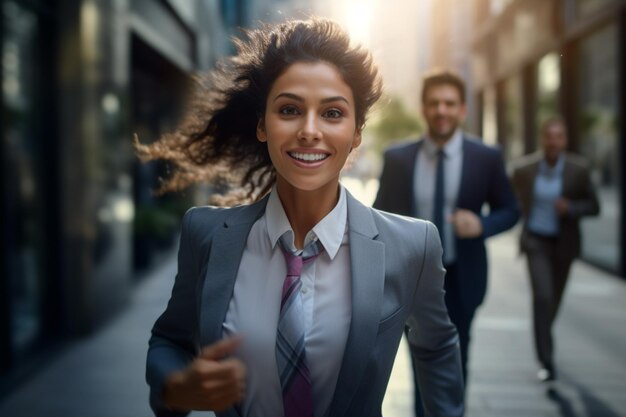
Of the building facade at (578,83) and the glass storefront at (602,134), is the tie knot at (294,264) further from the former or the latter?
the glass storefront at (602,134)

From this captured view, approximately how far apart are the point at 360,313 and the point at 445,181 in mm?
2625

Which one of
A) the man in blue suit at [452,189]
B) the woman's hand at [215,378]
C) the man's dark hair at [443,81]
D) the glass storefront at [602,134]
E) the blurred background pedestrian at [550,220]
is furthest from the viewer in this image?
the glass storefront at [602,134]

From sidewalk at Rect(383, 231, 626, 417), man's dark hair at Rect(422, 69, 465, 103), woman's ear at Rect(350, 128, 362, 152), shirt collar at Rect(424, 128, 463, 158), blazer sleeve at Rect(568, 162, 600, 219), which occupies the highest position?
man's dark hair at Rect(422, 69, 465, 103)

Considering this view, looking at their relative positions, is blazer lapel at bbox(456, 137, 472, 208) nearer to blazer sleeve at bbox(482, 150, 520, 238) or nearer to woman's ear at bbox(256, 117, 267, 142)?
blazer sleeve at bbox(482, 150, 520, 238)

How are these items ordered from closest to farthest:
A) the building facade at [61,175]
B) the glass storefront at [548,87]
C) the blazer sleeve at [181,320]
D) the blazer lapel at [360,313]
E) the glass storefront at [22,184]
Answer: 1. the blazer lapel at [360,313]
2. the blazer sleeve at [181,320]
3. the glass storefront at [22,184]
4. the building facade at [61,175]
5. the glass storefront at [548,87]

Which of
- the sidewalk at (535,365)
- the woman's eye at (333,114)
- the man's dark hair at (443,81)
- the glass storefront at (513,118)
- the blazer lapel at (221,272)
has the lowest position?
the sidewalk at (535,365)

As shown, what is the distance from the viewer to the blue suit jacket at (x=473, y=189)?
14.4ft

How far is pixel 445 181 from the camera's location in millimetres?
4453

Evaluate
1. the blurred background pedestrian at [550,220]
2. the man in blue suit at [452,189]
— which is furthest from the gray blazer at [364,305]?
the blurred background pedestrian at [550,220]

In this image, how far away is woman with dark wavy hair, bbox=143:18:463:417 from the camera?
1.95 m

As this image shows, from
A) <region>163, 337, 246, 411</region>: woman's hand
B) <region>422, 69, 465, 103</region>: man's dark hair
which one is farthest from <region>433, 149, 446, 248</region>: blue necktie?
A: <region>163, 337, 246, 411</region>: woman's hand

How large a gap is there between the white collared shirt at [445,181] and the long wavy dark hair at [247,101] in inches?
73.8

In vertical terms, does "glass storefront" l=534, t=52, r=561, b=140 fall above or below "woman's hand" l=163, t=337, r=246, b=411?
above

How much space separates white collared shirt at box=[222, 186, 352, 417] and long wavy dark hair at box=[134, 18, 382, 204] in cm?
40
